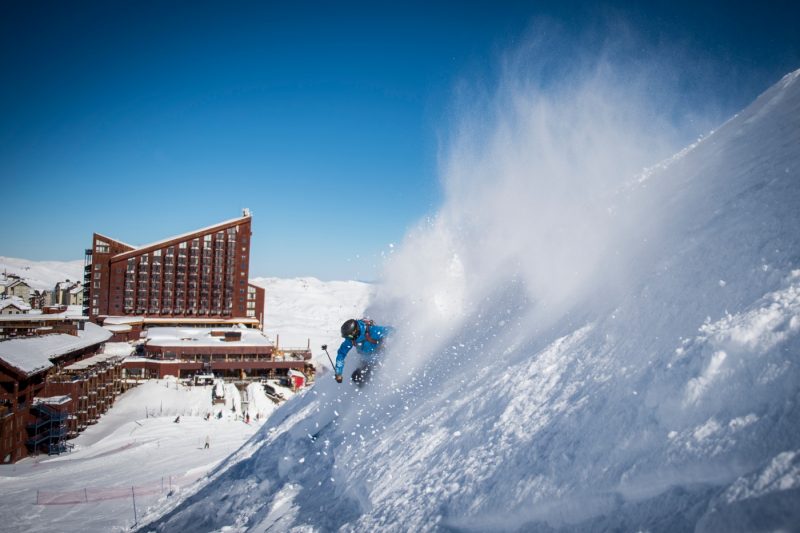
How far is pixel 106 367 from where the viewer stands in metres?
38.5

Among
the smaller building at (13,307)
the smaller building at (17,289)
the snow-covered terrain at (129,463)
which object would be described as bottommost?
the snow-covered terrain at (129,463)

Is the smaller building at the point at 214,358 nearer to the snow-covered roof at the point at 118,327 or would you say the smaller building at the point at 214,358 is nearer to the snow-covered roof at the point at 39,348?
the snow-covered roof at the point at 39,348

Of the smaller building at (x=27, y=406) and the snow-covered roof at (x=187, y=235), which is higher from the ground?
the snow-covered roof at (x=187, y=235)

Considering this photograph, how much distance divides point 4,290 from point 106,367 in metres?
103

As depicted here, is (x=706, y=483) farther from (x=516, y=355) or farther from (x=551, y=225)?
(x=551, y=225)

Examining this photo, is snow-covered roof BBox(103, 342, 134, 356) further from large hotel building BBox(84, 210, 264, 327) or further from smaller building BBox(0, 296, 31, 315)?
smaller building BBox(0, 296, 31, 315)

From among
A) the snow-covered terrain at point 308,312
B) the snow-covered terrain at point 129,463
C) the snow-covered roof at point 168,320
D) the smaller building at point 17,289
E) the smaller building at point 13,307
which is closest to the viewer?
the snow-covered terrain at point 129,463

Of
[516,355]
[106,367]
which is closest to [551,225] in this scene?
[516,355]

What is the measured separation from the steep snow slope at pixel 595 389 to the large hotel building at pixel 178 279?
67.4m

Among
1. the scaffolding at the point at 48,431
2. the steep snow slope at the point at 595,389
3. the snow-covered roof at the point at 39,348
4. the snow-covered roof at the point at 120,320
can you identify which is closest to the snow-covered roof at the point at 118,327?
the snow-covered roof at the point at 120,320

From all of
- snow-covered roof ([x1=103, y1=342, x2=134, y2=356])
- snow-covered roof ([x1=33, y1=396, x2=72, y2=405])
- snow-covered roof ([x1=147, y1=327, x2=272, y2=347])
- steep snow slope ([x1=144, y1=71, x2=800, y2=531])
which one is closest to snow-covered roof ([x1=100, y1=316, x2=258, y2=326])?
snow-covered roof ([x1=147, y1=327, x2=272, y2=347])

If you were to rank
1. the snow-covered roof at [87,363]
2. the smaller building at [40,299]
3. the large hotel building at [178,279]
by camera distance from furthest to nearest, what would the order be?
the smaller building at [40,299] → the large hotel building at [178,279] → the snow-covered roof at [87,363]

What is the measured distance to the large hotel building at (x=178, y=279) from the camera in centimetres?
6869

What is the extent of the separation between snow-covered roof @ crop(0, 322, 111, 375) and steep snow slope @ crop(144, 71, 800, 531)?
24.2m
